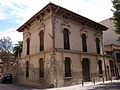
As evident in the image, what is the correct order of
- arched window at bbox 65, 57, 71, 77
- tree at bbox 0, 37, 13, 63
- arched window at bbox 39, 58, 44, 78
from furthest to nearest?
tree at bbox 0, 37, 13, 63 → arched window at bbox 39, 58, 44, 78 → arched window at bbox 65, 57, 71, 77

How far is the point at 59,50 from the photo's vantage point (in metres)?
12.5

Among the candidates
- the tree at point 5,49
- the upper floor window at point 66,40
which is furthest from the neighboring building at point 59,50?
the tree at point 5,49

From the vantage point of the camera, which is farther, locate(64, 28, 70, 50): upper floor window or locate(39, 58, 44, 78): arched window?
locate(64, 28, 70, 50): upper floor window

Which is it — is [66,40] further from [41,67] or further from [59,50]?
[41,67]

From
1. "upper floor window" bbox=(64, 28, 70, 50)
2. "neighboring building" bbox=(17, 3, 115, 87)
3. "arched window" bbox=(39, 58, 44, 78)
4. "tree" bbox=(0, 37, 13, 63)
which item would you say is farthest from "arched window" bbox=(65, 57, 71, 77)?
"tree" bbox=(0, 37, 13, 63)

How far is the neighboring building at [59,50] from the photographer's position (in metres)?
12.4

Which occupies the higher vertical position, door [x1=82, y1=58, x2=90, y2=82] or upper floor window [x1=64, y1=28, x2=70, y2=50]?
upper floor window [x1=64, y1=28, x2=70, y2=50]

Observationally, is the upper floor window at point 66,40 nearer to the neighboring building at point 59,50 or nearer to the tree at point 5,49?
the neighboring building at point 59,50

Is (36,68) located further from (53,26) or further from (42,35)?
(53,26)

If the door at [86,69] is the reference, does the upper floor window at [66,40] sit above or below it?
above

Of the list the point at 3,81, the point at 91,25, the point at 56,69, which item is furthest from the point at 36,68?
the point at 91,25

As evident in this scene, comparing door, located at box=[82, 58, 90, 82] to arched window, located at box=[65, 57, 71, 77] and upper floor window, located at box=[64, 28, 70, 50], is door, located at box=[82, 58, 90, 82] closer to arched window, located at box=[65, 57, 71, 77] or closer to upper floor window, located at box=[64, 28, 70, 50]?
arched window, located at box=[65, 57, 71, 77]

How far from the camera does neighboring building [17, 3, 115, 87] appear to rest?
12391 mm

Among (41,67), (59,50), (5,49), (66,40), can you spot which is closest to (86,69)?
(66,40)
